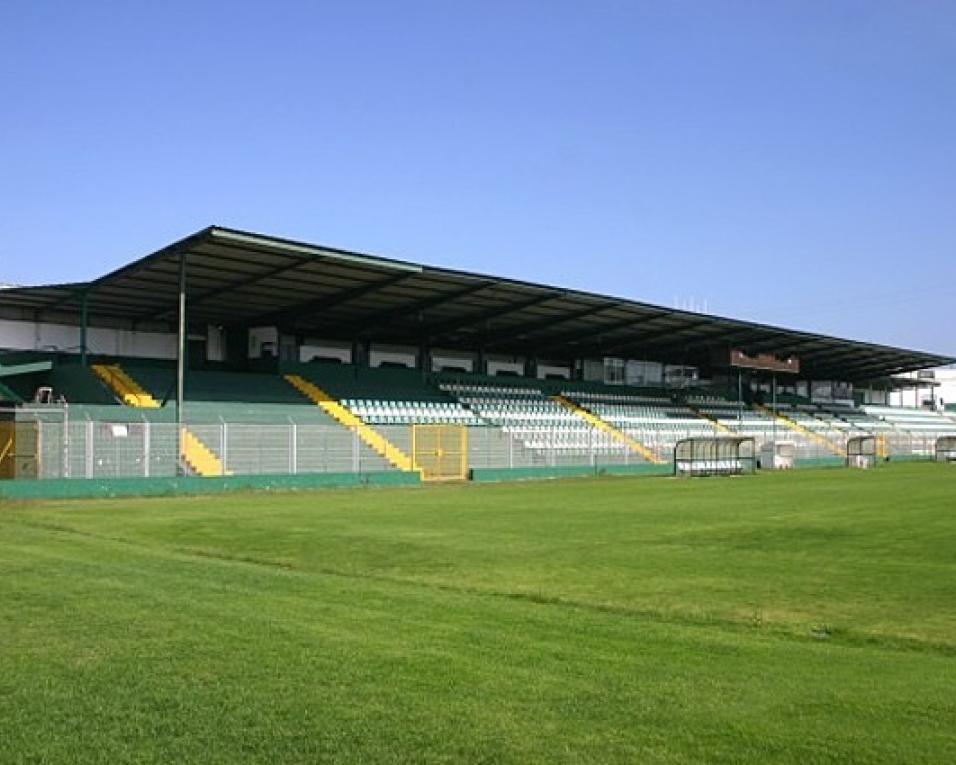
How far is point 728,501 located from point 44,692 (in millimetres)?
25794

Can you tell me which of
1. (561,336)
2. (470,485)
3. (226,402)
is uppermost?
(561,336)

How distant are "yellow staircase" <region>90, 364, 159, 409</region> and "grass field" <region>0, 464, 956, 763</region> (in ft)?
70.0

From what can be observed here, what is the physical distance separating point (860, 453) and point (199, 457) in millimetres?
44466

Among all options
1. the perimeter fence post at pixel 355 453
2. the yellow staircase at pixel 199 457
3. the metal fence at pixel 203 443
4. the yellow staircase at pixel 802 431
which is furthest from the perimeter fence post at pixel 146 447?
the yellow staircase at pixel 802 431

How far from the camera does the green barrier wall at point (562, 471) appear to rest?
47.1 m

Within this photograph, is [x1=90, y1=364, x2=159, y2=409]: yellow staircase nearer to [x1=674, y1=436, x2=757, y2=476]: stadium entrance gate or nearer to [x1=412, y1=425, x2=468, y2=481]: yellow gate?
[x1=412, y1=425, x2=468, y2=481]: yellow gate

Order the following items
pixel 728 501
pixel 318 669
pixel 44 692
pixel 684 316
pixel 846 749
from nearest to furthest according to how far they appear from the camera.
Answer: pixel 846 749, pixel 44 692, pixel 318 669, pixel 728 501, pixel 684 316

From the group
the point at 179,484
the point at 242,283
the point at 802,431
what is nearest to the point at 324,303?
the point at 242,283

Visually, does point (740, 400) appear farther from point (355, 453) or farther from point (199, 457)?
point (199, 457)

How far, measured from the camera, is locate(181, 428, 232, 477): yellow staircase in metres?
36.4

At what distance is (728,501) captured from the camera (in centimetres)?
3047

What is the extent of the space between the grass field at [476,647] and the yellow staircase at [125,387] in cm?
2133

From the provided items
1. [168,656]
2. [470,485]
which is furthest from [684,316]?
[168,656]

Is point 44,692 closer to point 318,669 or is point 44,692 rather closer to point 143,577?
point 318,669
